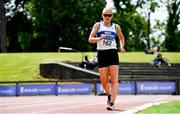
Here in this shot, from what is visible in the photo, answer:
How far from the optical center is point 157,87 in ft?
95.3

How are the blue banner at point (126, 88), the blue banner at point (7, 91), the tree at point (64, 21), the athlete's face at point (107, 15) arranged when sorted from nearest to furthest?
the athlete's face at point (107, 15) < the blue banner at point (126, 88) < the blue banner at point (7, 91) < the tree at point (64, 21)

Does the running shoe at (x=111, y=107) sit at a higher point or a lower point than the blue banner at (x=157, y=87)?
higher

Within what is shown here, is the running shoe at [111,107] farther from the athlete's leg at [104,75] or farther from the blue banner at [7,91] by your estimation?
the blue banner at [7,91]

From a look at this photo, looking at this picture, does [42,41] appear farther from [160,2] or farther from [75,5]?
A: [160,2]

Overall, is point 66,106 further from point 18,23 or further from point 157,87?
point 18,23

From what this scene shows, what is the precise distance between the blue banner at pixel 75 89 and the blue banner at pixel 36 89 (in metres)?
0.48

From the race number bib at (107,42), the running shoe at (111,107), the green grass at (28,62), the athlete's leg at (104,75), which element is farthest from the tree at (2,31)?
the running shoe at (111,107)

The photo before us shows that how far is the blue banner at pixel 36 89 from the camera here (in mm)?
29297

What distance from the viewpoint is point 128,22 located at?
8325cm

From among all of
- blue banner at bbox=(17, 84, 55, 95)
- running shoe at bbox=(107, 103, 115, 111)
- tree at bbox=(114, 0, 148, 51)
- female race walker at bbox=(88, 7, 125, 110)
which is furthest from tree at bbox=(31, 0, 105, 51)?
running shoe at bbox=(107, 103, 115, 111)

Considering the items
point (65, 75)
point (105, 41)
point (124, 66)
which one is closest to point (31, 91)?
point (65, 75)

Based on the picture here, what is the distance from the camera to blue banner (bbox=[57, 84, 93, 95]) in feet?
94.9

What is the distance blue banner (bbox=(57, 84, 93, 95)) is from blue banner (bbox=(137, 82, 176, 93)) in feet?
8.34

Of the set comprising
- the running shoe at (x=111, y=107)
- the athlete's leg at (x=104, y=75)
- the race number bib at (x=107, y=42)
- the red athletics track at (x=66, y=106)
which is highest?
the race number bib at (x=107, y=42)
